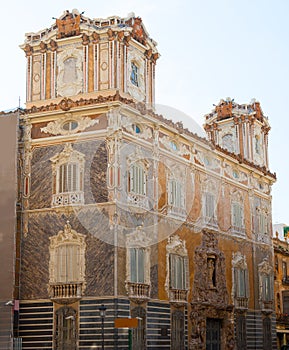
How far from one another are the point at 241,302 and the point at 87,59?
1955 centimetres

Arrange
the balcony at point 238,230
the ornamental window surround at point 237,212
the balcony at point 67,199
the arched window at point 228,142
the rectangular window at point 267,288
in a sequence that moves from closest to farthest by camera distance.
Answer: the balcony at point 67,199, the balcony at point 238,230, the ornamental window surround at point 237,212, the rectangular window at point 267,288, the arched window at point 228,142

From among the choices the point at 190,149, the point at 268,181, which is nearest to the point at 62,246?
the point at 190,149

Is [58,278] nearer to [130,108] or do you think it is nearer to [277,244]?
[130,108]

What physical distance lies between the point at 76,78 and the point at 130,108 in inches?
157

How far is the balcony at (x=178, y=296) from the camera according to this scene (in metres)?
40.0

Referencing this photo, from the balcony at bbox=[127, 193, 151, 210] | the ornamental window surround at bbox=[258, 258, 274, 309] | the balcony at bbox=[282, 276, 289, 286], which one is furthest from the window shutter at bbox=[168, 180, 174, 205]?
the balcony at bbox=[282, 276, 289, 286]

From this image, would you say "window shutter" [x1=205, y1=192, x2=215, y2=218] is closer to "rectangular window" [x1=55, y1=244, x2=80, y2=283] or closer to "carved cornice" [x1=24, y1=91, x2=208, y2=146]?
"carved cornice" [x1=24, y1=91, x2=208, y2=146]

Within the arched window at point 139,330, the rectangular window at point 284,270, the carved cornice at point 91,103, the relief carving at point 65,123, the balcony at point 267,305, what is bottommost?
the arched window at point 139,330

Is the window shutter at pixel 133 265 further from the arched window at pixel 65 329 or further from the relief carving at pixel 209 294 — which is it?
the relief carving at pixel 209 294

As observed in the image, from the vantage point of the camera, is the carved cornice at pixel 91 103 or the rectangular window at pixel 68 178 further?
the rectangular window at pixel 68 178

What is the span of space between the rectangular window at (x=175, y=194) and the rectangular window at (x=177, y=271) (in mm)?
3025

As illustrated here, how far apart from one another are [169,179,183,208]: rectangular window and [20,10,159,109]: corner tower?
494 cm

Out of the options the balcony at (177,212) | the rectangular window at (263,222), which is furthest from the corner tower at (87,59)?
the rectangular window at (263,222)

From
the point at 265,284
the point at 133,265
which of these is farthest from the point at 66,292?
the point at 265,284
